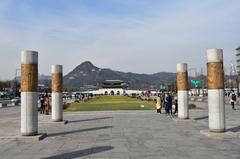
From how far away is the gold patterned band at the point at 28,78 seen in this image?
17234 millimetres

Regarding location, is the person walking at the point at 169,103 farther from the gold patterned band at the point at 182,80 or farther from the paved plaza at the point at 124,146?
the paved plaza at the point at 124,146

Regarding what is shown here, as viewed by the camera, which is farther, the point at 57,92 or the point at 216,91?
the point at 57,92

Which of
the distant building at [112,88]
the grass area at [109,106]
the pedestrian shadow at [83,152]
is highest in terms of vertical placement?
the distant building at [112,88]

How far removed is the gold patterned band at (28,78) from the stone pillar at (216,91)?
7471mm

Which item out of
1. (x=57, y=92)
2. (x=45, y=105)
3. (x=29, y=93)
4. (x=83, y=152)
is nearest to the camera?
(x=83, y=152)

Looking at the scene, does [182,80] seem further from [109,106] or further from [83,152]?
[109,106]

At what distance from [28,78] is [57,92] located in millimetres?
7936

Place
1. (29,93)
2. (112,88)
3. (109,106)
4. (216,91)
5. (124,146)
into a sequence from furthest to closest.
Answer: (112,88)
(109,106)
(216,91)
(29,93)
(124,146)

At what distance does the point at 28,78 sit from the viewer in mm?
17359

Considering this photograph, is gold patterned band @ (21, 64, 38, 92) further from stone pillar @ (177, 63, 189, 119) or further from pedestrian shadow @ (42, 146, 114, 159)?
stone pillar @ (177, 63, 189, 119)

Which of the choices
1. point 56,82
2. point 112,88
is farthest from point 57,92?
point 112,88

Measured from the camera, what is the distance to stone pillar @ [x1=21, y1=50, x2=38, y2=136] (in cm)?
1709

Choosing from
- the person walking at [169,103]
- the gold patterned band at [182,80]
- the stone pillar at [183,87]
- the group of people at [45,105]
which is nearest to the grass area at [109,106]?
the group of people at [45,105]

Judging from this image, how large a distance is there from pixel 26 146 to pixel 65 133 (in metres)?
4.37
